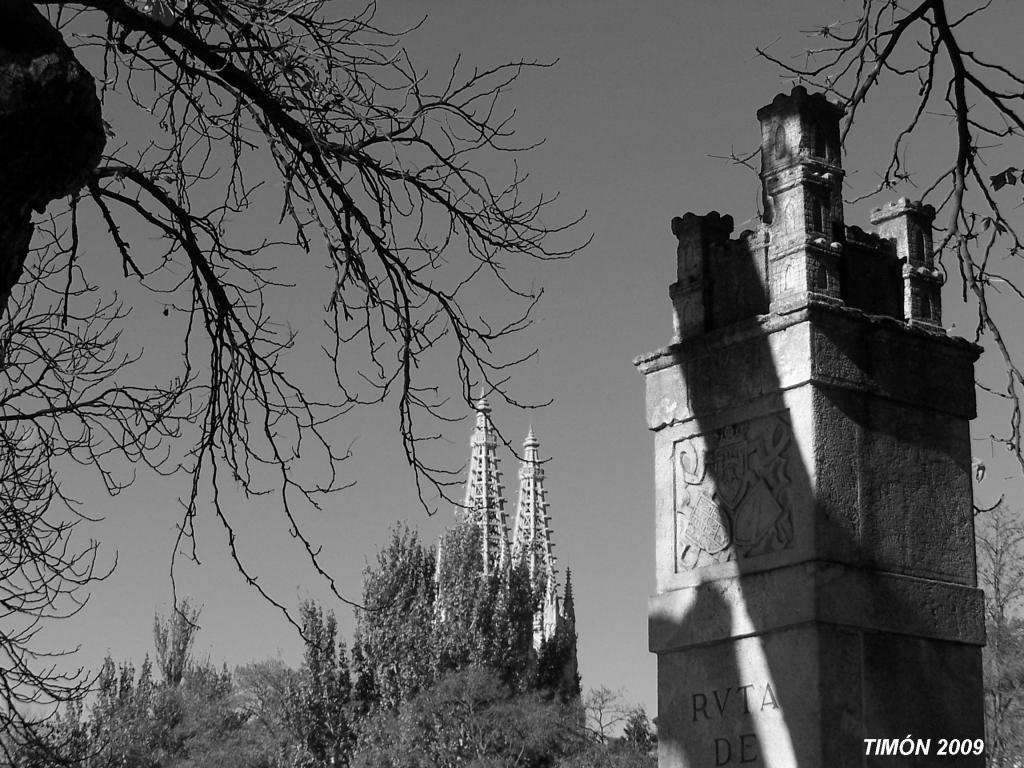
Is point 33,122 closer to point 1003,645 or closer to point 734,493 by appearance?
point 734,493

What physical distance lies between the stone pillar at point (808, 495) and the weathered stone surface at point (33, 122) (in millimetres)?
2843

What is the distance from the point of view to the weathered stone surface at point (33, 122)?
362 cm

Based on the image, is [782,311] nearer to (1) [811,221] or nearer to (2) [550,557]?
(1) [811,221]

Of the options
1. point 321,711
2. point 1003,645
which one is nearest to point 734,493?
point 1003,645

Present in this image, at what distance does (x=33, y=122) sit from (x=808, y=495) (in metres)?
2.98

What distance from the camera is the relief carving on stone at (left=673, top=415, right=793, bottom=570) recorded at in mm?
5695

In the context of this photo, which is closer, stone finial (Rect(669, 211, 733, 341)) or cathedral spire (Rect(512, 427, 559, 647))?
stone finial (Rect(669, 211, 733, 341))

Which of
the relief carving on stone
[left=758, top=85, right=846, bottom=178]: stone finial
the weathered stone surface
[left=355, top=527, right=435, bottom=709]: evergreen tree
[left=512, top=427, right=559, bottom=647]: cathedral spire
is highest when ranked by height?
[left=512, top=427, right=559, bottom=647]: cathedral spire

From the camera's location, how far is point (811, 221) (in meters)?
5.97

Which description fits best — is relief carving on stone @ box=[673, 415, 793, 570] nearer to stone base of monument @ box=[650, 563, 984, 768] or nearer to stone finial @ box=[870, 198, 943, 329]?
stone base of monument @ box=[650, 563, 984, 768]

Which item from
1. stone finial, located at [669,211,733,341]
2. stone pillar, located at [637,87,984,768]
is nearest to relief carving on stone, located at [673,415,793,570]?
stone pillar, located at [637,87,984,768]

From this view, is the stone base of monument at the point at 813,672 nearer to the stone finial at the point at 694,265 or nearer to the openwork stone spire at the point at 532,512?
the stone finial at the point at 694,265

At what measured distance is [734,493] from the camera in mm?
5887

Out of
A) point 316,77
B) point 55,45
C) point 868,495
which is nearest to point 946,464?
point 868,495
